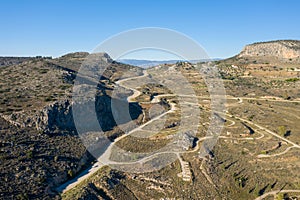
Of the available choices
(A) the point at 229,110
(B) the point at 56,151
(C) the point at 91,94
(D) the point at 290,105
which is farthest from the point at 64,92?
(D) the point at 290,105

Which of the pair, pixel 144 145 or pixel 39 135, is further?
pixel 144 145

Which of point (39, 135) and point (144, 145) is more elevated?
point (39, 135)

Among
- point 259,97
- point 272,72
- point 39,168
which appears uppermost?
point 272,72

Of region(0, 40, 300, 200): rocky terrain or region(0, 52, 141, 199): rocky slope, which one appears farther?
region(0, 40, 300, 200): rocky terrain

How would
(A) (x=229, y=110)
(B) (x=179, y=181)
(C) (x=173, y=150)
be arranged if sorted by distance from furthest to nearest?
(A) (x=229, y=110) < (C) (x=173, y=150) < (B) (x=179, y=181)

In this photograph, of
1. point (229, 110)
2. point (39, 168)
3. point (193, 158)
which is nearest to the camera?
point (39, 168)

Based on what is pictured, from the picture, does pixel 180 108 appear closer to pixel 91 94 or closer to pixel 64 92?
pixel 91 94

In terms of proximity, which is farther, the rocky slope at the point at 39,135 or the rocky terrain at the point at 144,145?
the rocky terrain at the point at 144,145

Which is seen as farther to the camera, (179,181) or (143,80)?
(143,80)
